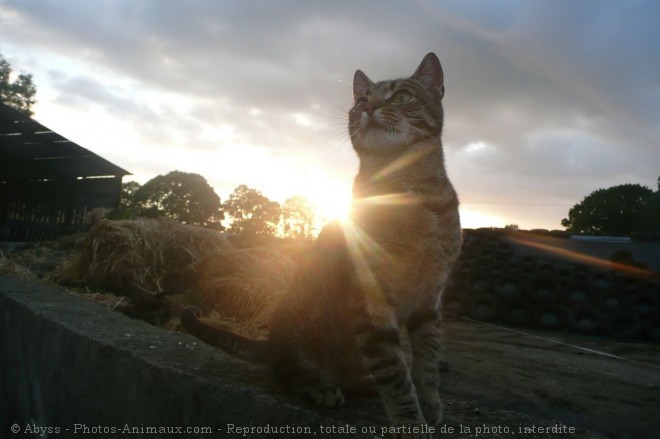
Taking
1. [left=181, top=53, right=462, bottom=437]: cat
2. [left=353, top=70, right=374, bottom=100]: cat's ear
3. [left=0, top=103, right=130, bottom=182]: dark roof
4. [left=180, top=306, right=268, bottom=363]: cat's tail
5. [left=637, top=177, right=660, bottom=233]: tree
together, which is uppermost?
[left=637, top=177, right=660, bottom=233]: tree

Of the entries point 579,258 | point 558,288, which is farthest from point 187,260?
point 579,258

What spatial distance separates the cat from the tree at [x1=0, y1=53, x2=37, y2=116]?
37106 mm

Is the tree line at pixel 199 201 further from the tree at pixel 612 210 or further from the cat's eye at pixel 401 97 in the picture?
the cat's eye at pixel 401 97

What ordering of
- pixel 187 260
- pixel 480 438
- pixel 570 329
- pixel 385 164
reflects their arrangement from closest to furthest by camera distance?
pixel 480 438, pixel 385 164, pixel 187 260, pixel 570 329

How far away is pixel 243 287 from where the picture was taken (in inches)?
239

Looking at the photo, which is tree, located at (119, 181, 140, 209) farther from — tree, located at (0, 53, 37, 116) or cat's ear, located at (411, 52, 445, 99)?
cat's ear, located at (411, 52, 445, 99)

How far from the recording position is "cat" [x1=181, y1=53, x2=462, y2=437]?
2.42 meters

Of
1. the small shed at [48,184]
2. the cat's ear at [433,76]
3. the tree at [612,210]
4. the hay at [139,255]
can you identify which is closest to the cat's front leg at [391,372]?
the cat's ear at [433,76]

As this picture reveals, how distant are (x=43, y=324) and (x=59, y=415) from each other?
0.72 m

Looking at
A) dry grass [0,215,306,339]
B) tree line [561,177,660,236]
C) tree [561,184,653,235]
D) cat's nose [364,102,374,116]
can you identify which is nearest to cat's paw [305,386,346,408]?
cat's nose [364,102,374,116]

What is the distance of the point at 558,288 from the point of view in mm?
7867

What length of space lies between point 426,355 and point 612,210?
4776 cm

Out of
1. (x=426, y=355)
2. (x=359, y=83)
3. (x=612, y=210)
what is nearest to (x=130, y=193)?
(x=359, y=83)

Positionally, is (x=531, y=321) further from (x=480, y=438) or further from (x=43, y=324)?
(x=43, y=324)
